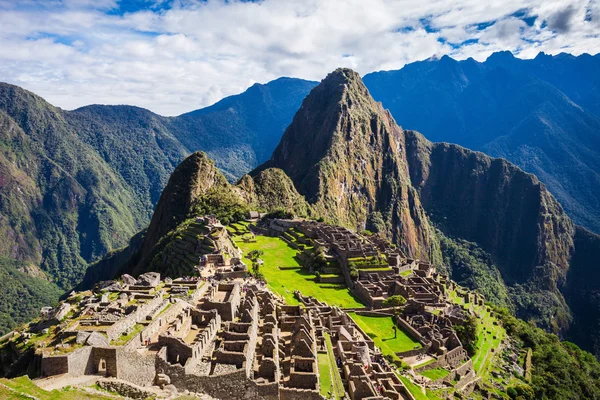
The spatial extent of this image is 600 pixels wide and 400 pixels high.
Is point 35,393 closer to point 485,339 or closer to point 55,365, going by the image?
point 55,365

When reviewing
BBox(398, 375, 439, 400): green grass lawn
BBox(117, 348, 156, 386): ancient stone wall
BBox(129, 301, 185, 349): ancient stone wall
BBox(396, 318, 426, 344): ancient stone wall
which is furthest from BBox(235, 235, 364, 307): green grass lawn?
BBox(117, 348, 156, 386): ancient stone wall

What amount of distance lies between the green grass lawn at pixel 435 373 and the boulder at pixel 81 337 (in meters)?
35.3

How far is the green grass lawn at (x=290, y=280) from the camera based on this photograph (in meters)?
59.4

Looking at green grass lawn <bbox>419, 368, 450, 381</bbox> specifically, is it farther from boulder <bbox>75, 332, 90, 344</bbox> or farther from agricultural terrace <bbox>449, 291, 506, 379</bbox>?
boulder <bbox>75, 332, 90, 344</bbox>

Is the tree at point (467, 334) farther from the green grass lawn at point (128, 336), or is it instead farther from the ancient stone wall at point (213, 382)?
the green grass lawn at point (128, 336)

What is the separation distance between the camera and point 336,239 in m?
86.6

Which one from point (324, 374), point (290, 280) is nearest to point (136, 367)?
point (324, 374)

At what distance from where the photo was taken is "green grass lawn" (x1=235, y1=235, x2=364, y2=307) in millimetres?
59438

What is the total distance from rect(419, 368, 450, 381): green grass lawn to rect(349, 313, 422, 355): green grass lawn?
11.0 feet

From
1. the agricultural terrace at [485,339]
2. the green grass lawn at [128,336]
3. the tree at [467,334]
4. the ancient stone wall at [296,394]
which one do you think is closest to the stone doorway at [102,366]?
the green grass lawn at [128,336]

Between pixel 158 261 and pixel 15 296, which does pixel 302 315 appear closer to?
pixel 158 261

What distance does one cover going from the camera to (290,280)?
216 ft

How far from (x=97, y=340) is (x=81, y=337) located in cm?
82

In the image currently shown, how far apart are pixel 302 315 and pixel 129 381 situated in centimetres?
1700
